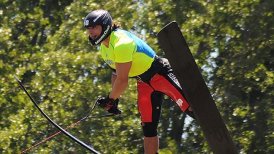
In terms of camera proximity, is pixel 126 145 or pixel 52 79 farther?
pixel 52 79

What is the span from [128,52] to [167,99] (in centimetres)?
399

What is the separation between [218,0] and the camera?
805cm

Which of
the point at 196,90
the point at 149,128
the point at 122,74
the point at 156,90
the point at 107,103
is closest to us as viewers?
the point at 196,90

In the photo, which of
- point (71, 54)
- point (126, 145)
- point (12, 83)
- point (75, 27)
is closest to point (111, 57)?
point (126, 145)

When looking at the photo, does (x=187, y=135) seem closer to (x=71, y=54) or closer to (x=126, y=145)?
(x=126, y=145)

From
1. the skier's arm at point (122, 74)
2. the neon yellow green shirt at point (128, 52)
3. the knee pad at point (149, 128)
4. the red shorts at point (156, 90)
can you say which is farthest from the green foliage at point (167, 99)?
the skier's arm at point (122, 74)

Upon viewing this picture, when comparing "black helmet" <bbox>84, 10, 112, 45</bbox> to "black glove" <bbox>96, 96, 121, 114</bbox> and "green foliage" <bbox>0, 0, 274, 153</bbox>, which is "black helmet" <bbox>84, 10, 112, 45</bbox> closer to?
"black glove" <bbox>96, 96, 121, 114</bbox>

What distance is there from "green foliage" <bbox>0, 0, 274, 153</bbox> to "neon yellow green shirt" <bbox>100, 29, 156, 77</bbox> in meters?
2.86

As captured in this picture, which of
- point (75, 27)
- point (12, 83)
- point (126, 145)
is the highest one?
point (75, 27)

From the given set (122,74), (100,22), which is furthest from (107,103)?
(100,22)

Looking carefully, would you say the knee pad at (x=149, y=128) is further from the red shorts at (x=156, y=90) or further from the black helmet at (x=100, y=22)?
the black helmet at (x=100, y=22)

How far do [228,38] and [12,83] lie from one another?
3.43 metres

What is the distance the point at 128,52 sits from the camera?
429cm

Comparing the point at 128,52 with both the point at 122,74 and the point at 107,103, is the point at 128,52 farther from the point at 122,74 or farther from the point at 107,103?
the point at 107,103
